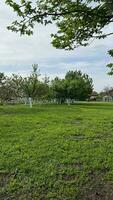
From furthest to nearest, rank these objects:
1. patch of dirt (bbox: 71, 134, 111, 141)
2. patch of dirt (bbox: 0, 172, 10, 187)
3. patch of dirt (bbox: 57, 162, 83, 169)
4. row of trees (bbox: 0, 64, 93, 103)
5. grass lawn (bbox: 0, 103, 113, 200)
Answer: row of trees (bbox: 0, 64, 93, 103) → patch of dirt (bbox: 71, 134, 111, 141) → patch of dirt (bbox: 57, 162, 83, 169) → patch of dirt (bbox: 0, 172, 10, 187) → grass lawn (bbox: 0, 103, 113, 200)

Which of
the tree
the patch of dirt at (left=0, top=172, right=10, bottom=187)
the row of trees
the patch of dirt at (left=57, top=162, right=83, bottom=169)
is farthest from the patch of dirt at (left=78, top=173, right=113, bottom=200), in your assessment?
the tree

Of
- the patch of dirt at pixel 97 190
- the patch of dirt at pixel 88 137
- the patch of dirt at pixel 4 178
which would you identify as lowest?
the patch of dirt at pixel 97 190

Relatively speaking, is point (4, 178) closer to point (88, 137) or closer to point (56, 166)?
point (56, 166)

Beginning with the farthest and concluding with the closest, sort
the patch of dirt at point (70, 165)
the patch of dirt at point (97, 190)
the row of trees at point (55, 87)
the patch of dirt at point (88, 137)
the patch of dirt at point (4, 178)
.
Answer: the row of trees at point (55, 87)
the patch of dirt at point (88, 137)
the patch of dirt at point (70, 165)
the patch of dirt at point (4, 178)
the patch of dirt at point (97, 190)

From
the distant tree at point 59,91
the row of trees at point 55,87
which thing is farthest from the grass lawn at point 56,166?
the distant tree at point 59,91

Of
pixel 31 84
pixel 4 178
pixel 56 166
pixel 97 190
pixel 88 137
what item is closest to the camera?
pixel 97 190

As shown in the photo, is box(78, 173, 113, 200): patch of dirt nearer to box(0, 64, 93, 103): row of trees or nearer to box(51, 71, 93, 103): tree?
box(0, 64, 93, 103): row of trees

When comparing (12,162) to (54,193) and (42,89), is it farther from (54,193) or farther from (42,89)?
(42,89)

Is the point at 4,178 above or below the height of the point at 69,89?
below

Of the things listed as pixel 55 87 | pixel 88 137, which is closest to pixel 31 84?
pixel 55 87

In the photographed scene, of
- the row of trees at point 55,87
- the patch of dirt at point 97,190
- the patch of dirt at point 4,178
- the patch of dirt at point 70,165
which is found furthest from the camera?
the row of trees at point 55,87

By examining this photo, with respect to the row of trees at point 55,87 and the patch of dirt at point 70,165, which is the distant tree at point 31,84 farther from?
the patch of dirt at point 70,165

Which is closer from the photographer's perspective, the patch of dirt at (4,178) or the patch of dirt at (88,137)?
the patch of dirt at (4,178)

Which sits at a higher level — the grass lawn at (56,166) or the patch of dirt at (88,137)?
the patch of dirt at (88,137)
